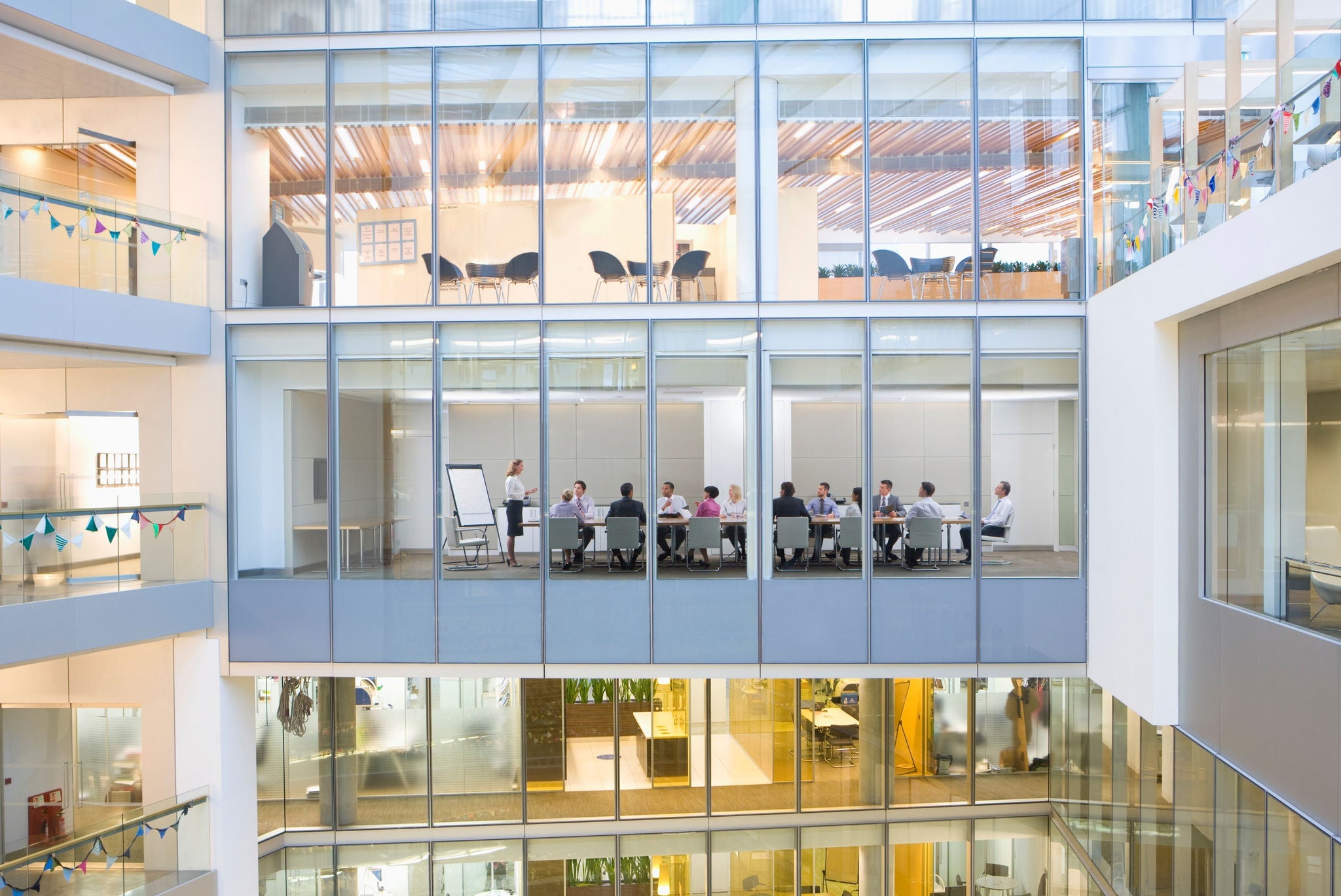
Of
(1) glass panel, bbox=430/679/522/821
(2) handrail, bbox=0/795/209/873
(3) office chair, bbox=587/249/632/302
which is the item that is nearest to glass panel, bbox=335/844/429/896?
(1) glass panel, bbox=430/679/522/821

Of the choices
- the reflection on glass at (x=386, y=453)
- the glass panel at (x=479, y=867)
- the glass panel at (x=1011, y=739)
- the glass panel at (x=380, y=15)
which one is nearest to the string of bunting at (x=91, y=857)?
the reflection on glass at (x=386, y=453)

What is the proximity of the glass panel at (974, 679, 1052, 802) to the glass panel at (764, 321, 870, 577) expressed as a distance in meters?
5.18

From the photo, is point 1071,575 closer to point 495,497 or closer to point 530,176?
point 495,497

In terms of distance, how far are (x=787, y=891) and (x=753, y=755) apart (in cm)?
196

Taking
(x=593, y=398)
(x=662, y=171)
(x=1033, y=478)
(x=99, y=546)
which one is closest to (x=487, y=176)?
(x=662, y=171)

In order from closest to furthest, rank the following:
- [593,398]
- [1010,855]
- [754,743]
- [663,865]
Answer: [593,398], [663,865], [1010,855], [754,743]

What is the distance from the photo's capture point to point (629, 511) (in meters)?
9.70

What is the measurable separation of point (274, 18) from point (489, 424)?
484cm

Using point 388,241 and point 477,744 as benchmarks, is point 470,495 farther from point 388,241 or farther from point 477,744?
point 477,744

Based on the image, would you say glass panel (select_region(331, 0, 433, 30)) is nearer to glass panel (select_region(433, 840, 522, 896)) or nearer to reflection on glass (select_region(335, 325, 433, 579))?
reflection on glass (select_region(335, 325, 433, 579))

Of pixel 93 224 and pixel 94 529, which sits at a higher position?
pixel 93 224

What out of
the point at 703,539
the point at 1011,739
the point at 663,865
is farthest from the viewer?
the point at 1011,739

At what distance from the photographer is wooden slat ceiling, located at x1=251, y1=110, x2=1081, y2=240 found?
946 cm

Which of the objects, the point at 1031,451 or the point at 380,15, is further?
the point at 380,15
